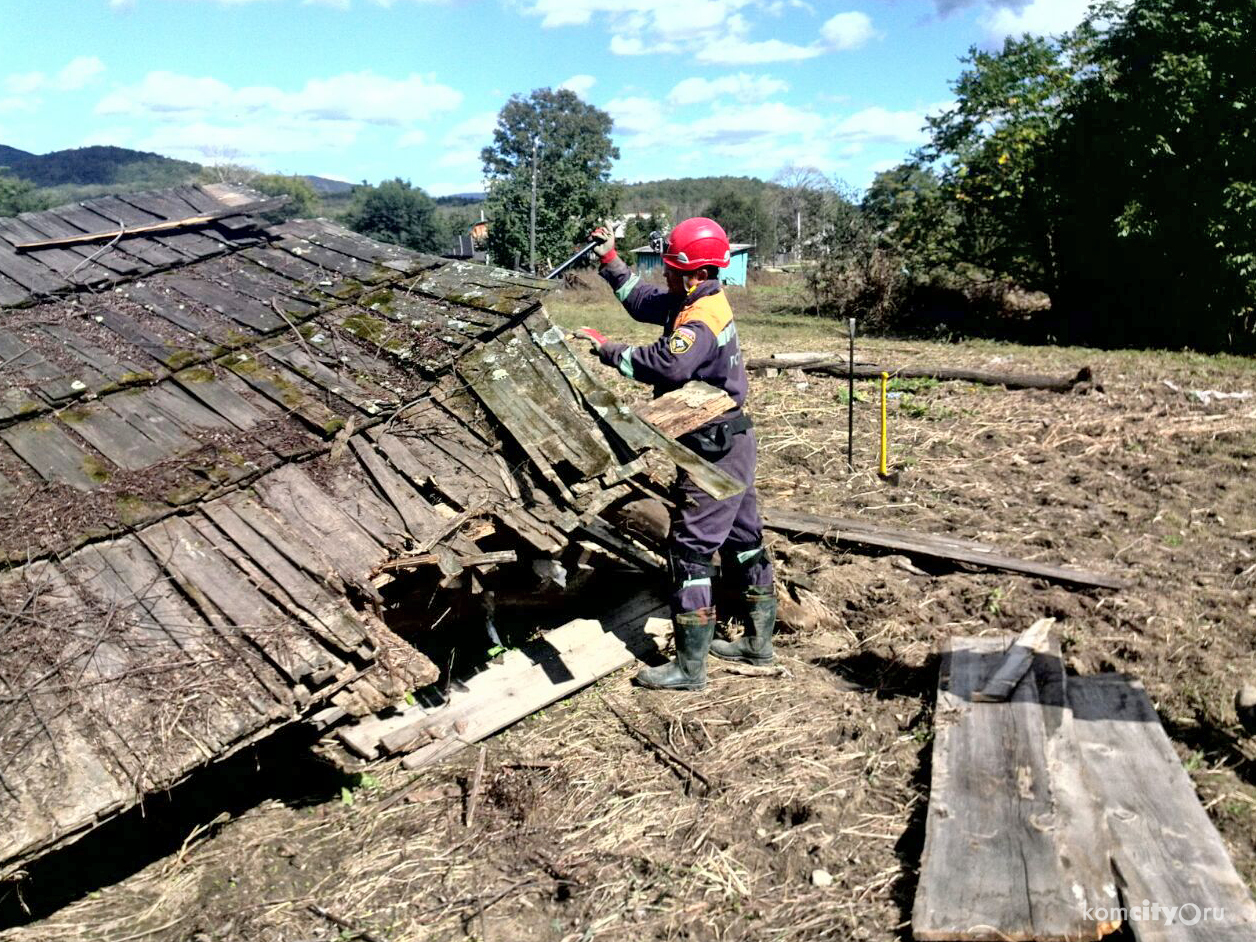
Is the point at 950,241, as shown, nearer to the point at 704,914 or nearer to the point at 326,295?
the point at 326,295

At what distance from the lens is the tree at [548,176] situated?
1561 inches

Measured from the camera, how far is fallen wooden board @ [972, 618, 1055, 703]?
4.66m

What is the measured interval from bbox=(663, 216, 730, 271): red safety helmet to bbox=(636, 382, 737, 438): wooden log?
2.38 feet

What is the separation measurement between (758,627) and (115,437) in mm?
3698

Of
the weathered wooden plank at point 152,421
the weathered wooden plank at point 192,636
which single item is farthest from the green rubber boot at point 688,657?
the weathered wooden plank at point 152,421

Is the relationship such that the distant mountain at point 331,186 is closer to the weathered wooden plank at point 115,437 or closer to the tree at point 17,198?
the tree at point 17,198

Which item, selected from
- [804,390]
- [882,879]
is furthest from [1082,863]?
[804,390]

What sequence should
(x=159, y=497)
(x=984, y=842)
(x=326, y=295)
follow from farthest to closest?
(x=326, y=295) → (x=159, y=497) → (x=984, y=842)

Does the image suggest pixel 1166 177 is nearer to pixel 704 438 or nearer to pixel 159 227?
pixel 704 438

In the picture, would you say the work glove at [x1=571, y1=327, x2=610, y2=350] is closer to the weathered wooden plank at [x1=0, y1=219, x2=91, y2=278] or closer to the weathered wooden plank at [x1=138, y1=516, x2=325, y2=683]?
the weathered wooden plank at [x1=138, y1=516, x2=325, y2=683]

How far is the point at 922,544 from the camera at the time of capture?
7.07m

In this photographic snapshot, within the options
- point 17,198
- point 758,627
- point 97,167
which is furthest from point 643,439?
point 97,167

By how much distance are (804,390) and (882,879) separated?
9.71 metres

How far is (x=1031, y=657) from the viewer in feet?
16.4
